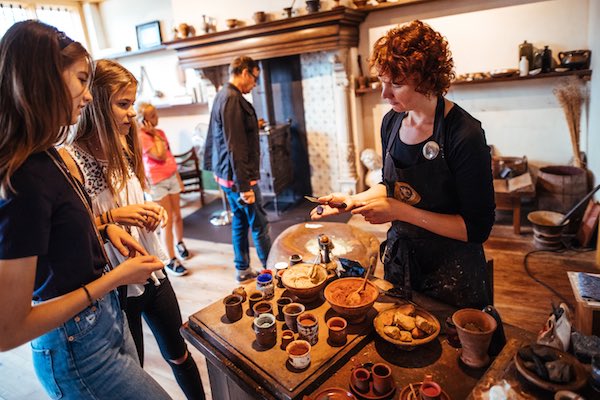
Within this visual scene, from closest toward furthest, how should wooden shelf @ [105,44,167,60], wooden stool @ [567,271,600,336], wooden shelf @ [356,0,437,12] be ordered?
1. wooden stool @ [567,271,600,336]
2. wooden shelf @ [356,0,437,12]
3. wooden shelf @ [105,44,167,60]

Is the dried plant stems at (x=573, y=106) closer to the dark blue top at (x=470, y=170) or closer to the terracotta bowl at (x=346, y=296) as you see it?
the dark blue top at (x=470, y=170)

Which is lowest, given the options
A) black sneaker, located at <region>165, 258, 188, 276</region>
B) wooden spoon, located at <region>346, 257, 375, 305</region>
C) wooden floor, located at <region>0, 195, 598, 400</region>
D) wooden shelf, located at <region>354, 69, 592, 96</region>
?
wooden floor, located at <region>0, 195, 598, 400</region>

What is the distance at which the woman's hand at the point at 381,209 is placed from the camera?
1.57 meters

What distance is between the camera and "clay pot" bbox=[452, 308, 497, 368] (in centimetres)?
125

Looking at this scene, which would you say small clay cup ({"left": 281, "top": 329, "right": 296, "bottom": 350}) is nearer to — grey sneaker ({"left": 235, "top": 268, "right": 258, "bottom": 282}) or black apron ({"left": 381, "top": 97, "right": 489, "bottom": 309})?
black apron ({"left": 381, "top": 97, "right": 489, "bottom": 309})

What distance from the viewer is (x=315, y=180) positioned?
5.95m

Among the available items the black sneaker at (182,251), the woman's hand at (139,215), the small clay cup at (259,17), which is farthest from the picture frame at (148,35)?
the woman's hand at (139,215)

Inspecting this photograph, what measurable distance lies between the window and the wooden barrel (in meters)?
6.63

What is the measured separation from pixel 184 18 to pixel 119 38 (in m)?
2.07

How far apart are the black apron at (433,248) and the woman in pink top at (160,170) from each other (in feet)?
9.02

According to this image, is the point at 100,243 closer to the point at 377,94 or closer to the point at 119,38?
the point at 377,94

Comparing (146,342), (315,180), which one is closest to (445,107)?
(146,342)

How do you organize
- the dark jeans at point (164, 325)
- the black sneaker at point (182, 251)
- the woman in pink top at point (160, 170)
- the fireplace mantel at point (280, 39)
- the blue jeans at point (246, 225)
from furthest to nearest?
the fireplace mantel at point (280, 39), the black sneaker at point (182, 251), the woman in pink top at point (160, 170), the blue jeans at point (246, 225), the dark jeans at point (164, 325)

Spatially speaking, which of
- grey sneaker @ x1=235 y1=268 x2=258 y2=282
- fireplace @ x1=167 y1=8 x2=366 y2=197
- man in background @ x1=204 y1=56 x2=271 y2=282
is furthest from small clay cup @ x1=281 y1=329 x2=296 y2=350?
fireplace @ x1=167 y1=8 x2=366 y2=197
